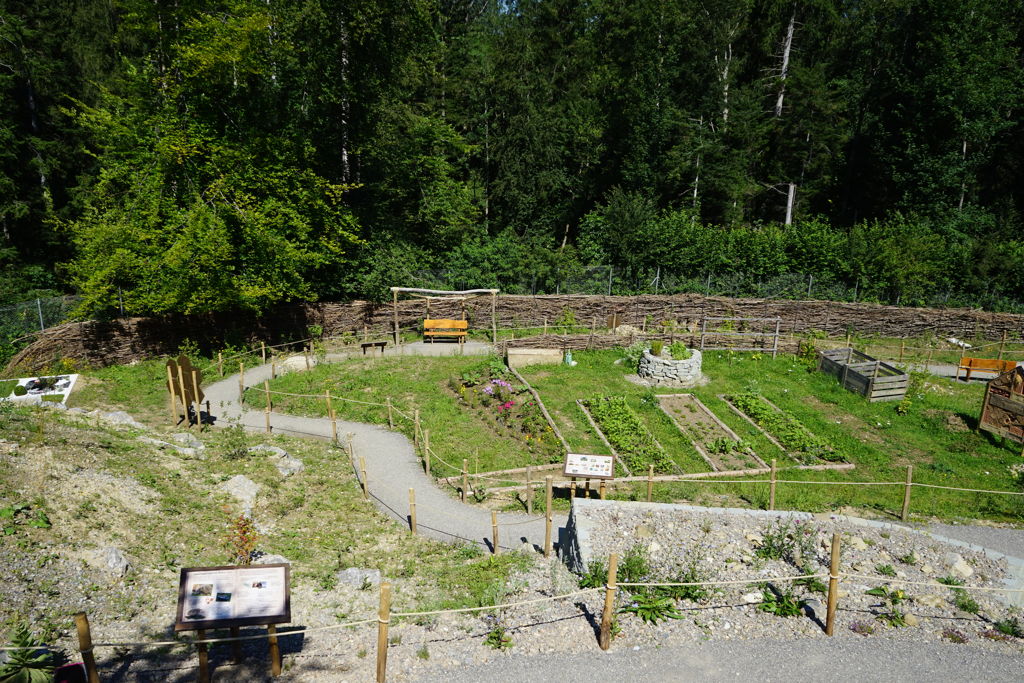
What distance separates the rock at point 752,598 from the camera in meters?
9.33

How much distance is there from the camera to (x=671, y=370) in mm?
21016

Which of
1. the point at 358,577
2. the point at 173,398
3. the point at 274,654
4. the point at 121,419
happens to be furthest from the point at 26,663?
the point at 173,398

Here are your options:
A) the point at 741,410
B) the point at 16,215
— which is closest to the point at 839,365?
the point at 741,410

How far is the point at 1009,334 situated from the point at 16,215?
46.6 metres

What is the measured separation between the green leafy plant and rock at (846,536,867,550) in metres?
11.6

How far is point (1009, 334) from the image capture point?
27547 mm

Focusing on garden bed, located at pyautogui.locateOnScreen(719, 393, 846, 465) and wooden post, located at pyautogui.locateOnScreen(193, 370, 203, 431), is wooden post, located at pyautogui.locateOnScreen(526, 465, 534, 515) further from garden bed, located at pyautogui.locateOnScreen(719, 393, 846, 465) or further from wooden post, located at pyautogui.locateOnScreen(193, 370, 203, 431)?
wooden post, located at pyautogui.locateOnScreen(193, 370, 203, 431)

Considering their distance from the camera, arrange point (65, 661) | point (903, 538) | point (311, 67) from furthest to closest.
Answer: point (311, 67)
point (903, 538)
point (65, 661)

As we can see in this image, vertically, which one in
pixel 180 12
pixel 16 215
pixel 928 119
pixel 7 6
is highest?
pixel 7 6

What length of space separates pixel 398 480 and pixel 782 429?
1086 cm

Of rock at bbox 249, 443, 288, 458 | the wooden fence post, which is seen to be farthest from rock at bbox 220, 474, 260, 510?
the wooden fence post

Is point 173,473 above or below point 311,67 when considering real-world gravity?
below

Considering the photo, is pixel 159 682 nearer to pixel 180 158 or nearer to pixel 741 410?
pixel 741 410

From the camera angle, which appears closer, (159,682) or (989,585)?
(159,682)
